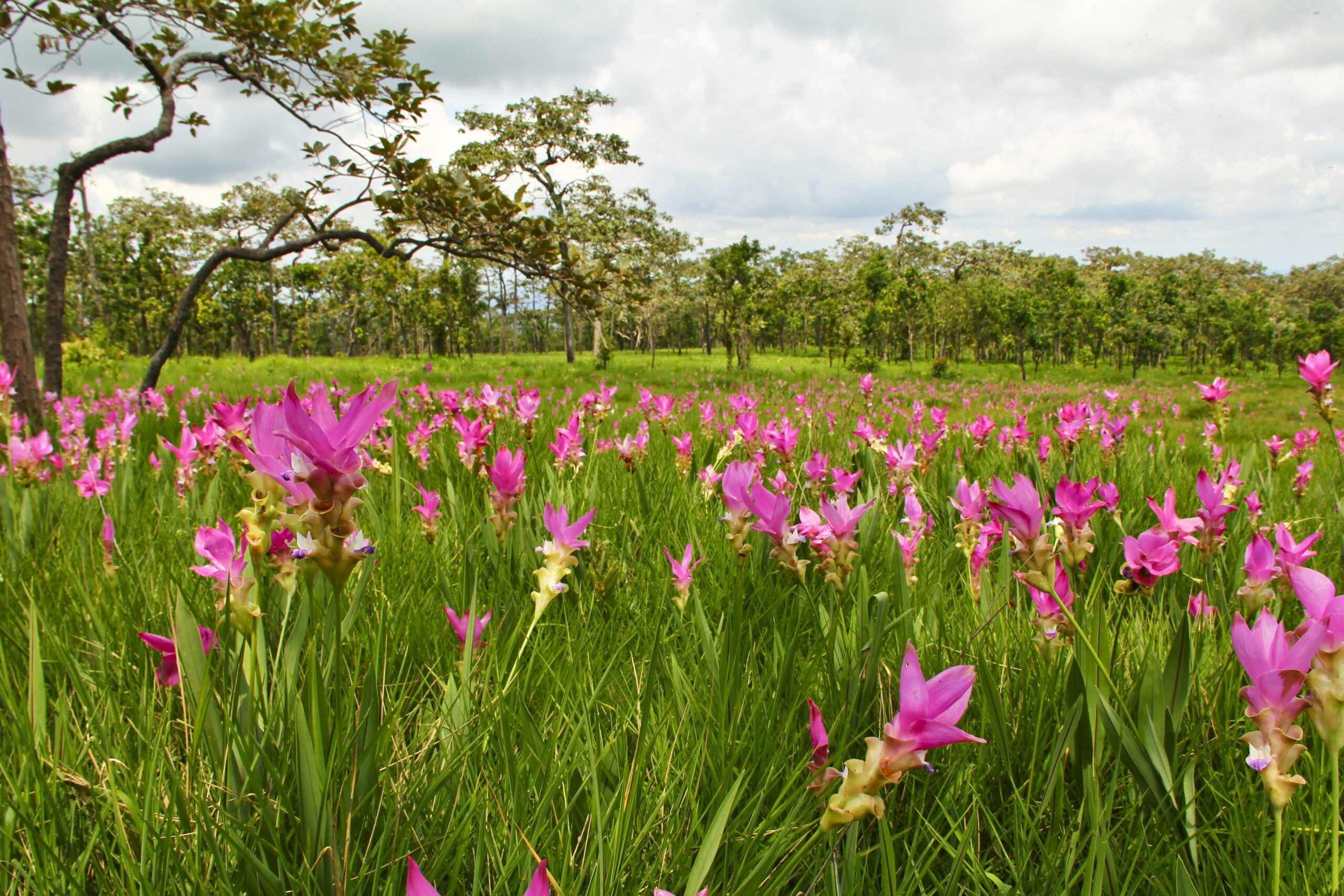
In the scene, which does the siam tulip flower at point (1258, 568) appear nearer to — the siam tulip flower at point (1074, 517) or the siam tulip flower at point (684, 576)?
the siam tulip flower at point (1074, 517)

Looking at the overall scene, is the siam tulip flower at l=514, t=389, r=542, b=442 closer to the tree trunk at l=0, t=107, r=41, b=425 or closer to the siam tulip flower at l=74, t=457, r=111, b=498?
the siam tulip flower at l=74, t=457, r=111, b=498

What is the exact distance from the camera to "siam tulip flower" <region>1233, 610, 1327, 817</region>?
691mm

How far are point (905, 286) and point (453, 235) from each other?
39.8 meters

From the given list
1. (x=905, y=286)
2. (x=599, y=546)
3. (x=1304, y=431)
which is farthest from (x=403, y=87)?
(x=905, y=286)

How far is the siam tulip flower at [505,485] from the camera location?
157cm

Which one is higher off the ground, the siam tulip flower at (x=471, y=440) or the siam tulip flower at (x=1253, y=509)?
the siam tulip flower at (x=471, y=440)

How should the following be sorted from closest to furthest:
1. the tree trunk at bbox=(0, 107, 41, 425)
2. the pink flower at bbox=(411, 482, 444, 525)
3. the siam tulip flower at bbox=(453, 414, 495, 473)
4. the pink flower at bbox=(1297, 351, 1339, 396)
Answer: the pink flower at bbox=(411, 482, 444, 525), the pink flower at bbox=(1297, 351, 1339, 396), the siam tulip flower at bbox=(453, 414, 495, 473), the tree trunk at bbox=(0, 107, 41, 425)

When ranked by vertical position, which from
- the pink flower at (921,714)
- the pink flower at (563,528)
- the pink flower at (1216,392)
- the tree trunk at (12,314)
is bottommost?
the pink flower at (921,714)

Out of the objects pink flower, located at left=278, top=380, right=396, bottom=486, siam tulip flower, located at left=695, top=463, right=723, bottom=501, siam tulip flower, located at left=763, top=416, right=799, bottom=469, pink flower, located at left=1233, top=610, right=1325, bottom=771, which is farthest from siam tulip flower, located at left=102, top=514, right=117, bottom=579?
pink flower, located at left=1233, top=610, right=1325, bottom=771

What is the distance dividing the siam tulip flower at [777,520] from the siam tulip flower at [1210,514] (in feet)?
2.98

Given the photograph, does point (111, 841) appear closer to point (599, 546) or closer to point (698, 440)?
point (599, 546)

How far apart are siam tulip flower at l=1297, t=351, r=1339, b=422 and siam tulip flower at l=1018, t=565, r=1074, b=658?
201cm

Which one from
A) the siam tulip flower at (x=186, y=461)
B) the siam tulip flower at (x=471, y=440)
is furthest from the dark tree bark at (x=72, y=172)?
the siam tulip flower at (x=471, y=440)

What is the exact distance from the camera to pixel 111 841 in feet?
2.94
